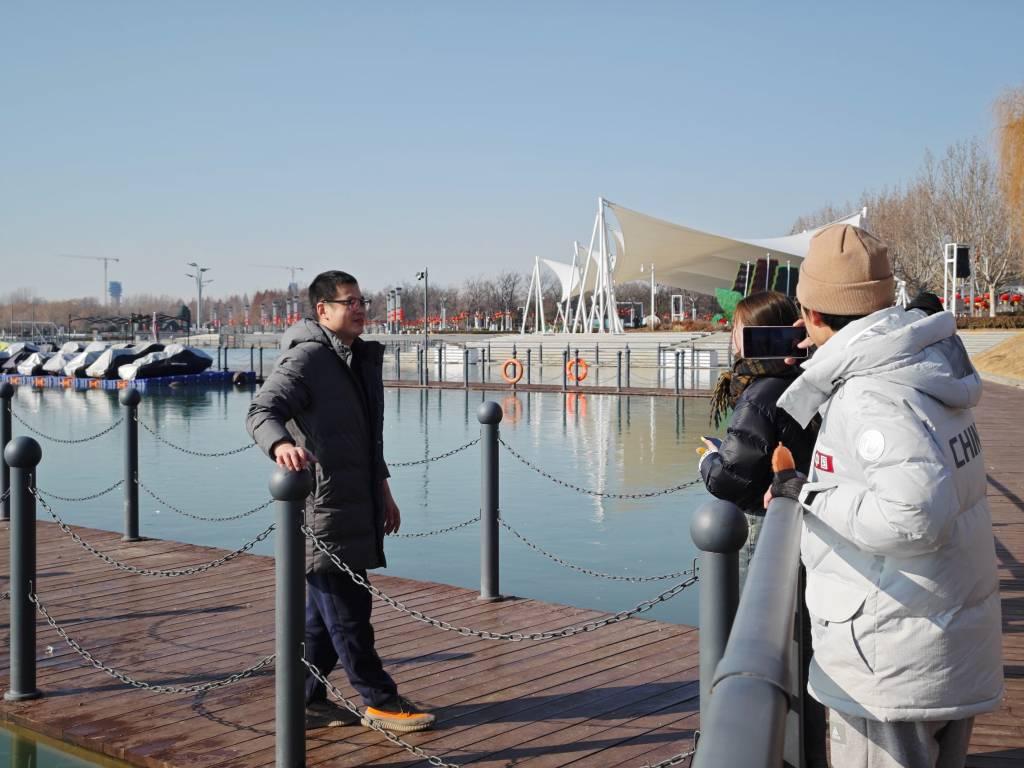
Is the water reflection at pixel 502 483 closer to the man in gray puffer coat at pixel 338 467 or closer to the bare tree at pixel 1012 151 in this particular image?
the man in gray puffer coat at pixel 338 467

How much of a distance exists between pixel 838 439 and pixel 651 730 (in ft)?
8.34

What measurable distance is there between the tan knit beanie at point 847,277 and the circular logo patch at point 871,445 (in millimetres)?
411

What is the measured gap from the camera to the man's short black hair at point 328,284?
466 cm

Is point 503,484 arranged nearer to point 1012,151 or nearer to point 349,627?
point 349,627

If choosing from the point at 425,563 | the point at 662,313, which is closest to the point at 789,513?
the point at 425,563

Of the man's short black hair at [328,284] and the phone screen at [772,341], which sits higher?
the man's short black hair at [328,284]

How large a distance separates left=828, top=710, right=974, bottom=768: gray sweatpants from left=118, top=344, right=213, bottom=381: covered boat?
36244mm

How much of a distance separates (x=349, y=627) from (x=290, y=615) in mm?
401

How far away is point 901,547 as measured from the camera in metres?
2.24

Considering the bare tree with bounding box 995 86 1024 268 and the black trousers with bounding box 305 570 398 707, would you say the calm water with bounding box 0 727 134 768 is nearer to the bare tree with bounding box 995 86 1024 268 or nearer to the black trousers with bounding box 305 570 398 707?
the black trousers with bounding box 305 570 398 707

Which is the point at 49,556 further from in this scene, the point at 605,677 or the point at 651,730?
the point at 651,730

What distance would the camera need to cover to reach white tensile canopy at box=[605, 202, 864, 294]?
65.0 m

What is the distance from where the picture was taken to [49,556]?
8.34 m

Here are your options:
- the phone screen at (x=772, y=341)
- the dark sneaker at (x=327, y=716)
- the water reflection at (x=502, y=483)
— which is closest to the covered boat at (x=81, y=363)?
the water reflection at (x=502, y=483)
